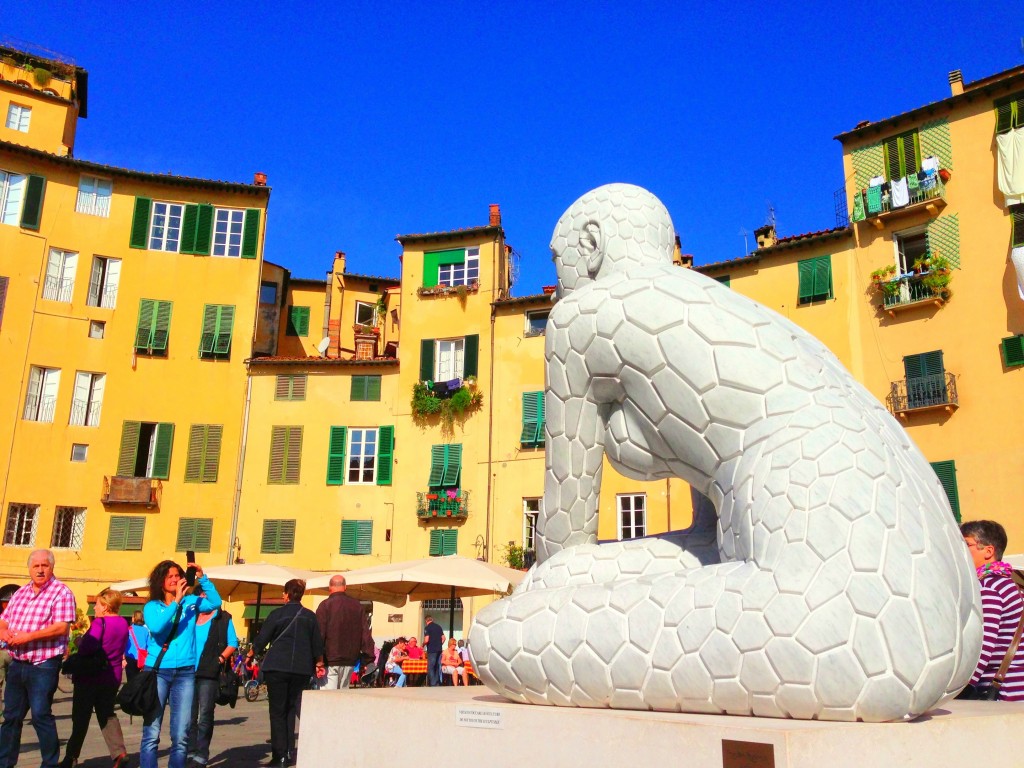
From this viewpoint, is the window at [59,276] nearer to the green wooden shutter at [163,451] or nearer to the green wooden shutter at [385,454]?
the green wooden shutter at [163,451]

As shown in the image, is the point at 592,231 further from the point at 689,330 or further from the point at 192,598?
the point at 192,598

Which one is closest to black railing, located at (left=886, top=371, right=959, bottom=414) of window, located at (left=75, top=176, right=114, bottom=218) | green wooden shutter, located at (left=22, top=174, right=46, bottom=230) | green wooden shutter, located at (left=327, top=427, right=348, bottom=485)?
green wooden shutter, located at (left=327, top=427, right=348, bottom=485)

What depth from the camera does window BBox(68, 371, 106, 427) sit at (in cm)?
2611

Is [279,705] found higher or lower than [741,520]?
lower

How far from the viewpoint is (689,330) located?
3475mm

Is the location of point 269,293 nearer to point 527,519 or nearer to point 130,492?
point 130,492

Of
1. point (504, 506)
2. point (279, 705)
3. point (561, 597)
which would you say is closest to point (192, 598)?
point (279, 705)

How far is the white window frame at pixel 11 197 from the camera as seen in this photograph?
26.3m

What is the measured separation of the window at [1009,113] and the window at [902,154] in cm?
183

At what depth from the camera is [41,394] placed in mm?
25906

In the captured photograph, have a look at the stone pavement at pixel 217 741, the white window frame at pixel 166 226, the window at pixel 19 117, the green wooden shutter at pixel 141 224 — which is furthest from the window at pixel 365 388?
the stone pavement at pixel 217 741

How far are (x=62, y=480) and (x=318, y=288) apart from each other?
1267 centimetres

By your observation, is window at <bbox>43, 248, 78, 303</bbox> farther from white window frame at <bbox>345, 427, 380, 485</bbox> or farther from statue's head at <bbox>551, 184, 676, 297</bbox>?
statue's head at <bbox>551, 184, 676, 297</bbox>

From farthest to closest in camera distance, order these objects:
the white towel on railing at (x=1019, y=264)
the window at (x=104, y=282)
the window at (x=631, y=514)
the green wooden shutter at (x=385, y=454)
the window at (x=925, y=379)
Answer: the window at (x=104, y=282) < the green wooden shutter at (x=385, y=454) < the window at (x=631, y=514) < the window at (x=925, y=379) < the white towel on railing at (x=1019, y=264)
